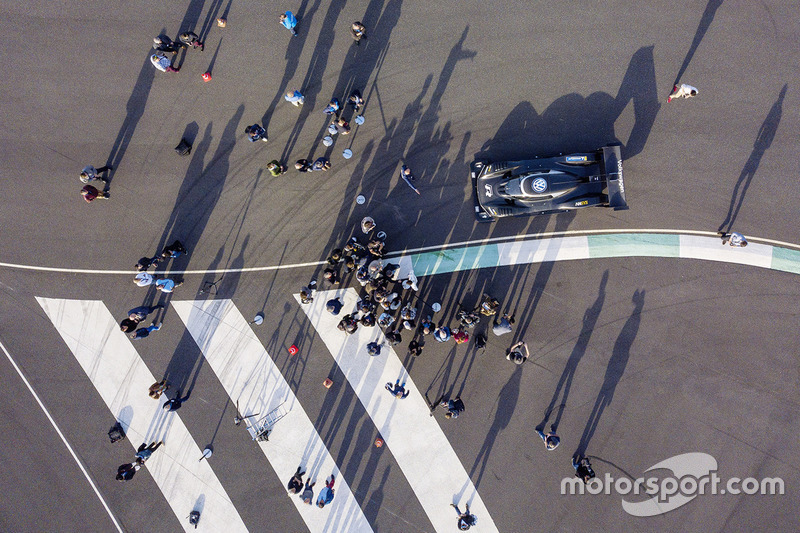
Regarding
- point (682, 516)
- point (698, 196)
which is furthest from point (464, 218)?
point (682, 516)

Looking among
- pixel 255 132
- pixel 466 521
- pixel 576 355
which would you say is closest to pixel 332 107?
pixel 255 132

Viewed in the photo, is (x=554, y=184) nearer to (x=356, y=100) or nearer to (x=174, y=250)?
(x=356, y=100)

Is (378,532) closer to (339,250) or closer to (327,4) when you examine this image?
(339,250)

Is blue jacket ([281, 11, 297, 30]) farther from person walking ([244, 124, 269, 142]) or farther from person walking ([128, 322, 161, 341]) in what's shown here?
person walking ([128, 322, 161, 341])

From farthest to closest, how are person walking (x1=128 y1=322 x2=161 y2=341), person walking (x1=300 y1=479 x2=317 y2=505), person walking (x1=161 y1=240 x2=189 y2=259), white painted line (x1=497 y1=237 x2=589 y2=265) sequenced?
1. white painted line (x1=497 y1=237 x2=589 y2=265)
2. person walking (x1=300 y1=479 x2=317 y2=505)
3. person walking (x1=161 y1=240 x2=189 y2=259)
4. person walking (x1=128 y1=322 x2=161 y2=341)

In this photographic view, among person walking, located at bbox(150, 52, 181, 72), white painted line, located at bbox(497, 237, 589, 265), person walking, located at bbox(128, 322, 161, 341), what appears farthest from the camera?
white painted line, located at bbox(497, 237, 589, 265)

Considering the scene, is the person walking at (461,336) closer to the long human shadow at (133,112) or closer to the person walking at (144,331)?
the person walking at (144,331)

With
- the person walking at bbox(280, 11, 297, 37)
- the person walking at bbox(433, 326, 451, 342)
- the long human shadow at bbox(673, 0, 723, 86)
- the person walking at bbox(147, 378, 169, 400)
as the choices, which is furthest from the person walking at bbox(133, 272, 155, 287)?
the long human shadow at bbox(673, 0, 723, 86)
